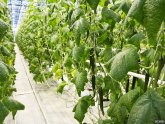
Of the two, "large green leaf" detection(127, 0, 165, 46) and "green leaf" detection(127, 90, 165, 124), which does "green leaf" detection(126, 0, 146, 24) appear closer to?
"large green leaf" detection(127, 0, 165, 46)

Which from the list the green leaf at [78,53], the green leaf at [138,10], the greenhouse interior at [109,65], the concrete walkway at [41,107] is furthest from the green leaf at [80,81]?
the concrete walkway at [41,107]

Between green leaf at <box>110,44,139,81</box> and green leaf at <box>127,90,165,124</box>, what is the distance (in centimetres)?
15

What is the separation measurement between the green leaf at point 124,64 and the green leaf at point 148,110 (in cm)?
15

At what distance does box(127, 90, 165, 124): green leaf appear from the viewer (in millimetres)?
951

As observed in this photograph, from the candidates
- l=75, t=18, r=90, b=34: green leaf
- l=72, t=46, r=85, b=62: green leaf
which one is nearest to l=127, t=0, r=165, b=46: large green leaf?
l=75, t=18, r=90, b=34: green leaf

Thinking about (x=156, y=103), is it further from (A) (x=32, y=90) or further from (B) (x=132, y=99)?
(A) (x=32, y=90)

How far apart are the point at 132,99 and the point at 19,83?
5.33 metres

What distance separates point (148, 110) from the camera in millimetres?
957

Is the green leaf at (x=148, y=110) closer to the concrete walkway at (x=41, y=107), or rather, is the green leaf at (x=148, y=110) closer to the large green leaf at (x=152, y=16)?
the large green leaf at (x=152, y=16)

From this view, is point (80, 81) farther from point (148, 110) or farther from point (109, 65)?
point (148, 110)

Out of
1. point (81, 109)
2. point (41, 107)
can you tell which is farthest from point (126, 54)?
point (41, 107)

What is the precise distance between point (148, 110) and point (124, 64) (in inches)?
9.6

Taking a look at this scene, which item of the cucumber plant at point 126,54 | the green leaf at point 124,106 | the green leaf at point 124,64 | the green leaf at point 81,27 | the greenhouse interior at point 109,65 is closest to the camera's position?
the cucumber plant at point 126,54

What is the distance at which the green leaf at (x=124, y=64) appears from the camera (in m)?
1.12
